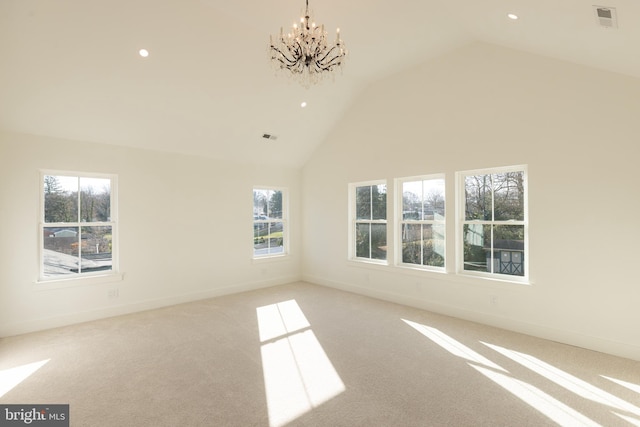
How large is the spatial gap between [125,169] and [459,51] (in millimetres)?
5088

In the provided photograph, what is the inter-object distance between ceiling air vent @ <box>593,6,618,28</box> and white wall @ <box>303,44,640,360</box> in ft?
4.15

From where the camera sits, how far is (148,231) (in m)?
4.75

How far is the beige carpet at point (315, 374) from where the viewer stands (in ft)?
7.32

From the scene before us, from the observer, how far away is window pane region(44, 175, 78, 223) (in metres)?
4.07

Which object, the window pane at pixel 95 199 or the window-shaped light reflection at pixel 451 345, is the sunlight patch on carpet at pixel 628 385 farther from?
the window pane at pixel 95 199

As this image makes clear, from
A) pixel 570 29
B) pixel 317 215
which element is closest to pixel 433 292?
pixel 317 215

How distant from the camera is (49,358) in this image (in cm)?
313

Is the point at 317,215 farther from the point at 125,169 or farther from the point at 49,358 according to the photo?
the point at 49,358

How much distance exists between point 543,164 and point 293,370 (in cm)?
360

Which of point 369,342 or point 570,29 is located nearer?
point 570,29

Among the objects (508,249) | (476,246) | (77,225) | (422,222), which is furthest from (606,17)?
(77,225)

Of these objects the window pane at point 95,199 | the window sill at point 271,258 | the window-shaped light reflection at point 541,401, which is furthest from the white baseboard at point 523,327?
the window pane at point 95,199

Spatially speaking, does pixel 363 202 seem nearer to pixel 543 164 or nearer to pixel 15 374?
pixel 543 164

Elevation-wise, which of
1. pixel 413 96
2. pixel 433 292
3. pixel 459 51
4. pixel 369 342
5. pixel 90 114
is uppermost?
pixel 459 51
